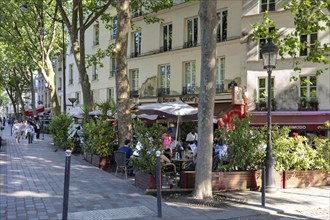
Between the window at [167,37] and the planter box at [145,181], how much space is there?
1906 cm

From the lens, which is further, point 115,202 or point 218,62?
point 218,62

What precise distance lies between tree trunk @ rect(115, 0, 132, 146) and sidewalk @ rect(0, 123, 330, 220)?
236 cm

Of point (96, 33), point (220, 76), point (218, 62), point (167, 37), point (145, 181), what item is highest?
point (96, 33)

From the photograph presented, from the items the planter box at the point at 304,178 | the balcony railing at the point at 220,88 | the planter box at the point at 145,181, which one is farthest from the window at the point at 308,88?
the planter box at the point at 145,181

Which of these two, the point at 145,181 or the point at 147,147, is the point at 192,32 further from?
the point at 145,181

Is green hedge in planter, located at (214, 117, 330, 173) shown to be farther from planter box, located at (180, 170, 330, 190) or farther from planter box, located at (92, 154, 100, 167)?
planter box, located at (92, 154, 100, 167)

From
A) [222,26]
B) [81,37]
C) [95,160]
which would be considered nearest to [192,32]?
[222,26]

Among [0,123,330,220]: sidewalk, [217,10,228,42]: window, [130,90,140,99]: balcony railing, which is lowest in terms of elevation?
[0,123,330,220]: sidewalk

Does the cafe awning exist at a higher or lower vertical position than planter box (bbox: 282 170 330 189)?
higher

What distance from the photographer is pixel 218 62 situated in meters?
24.4

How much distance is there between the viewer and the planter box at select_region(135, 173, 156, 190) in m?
9.15

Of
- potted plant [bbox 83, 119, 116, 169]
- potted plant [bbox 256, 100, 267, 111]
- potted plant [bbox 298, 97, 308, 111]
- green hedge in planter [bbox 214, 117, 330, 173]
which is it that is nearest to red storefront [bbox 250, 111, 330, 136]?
potted plant [bbox 298, 97, 308, 111]

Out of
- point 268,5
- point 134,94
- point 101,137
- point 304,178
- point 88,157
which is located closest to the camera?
point 304,178

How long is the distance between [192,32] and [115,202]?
65.0ft
